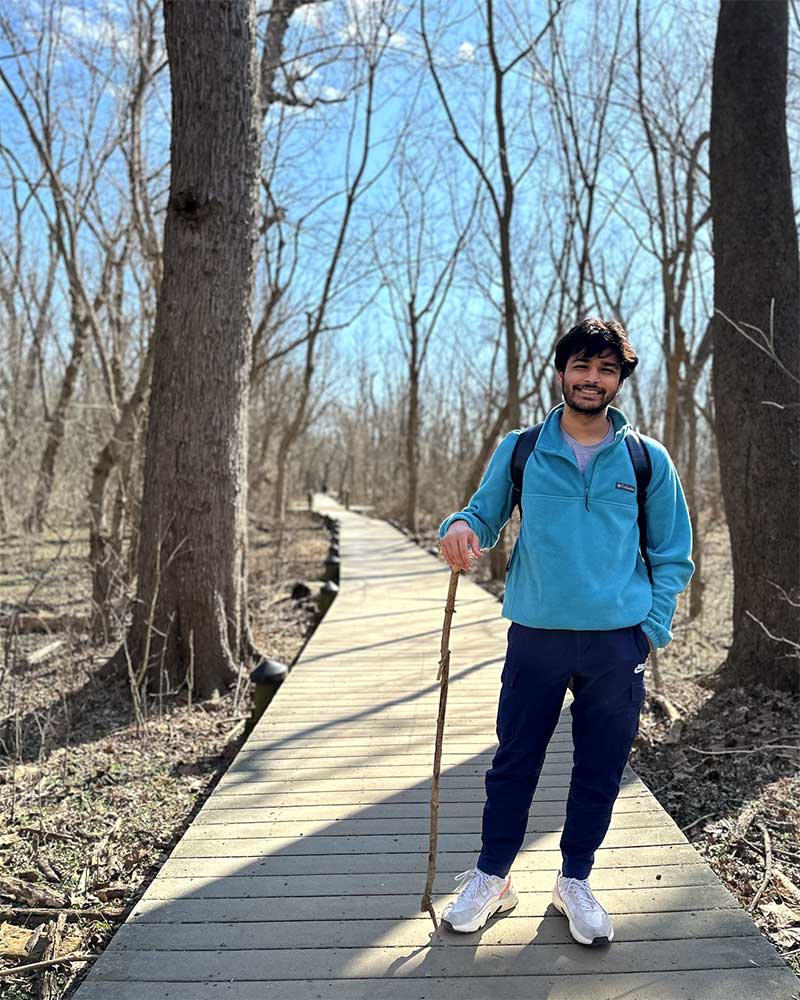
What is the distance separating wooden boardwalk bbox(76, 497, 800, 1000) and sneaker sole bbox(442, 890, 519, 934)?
0.03 m

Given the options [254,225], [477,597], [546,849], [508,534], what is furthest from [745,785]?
[508,534]

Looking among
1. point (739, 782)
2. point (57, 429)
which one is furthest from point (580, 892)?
point (57, 429)

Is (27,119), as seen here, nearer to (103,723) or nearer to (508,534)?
(103,723)

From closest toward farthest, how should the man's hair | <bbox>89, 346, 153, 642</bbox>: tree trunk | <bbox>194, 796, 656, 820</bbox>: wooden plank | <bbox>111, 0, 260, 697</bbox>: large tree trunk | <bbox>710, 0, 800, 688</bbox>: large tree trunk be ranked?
the man's hair < <bbox>194, 796, 656, 820</bbox>: wooden plank < <bbox>710, 0, 800, 688</bbox>: large tree trunk < <bbox>111, 0, 260, 697</bbox>: large tree trunk < <bbox>89, 346, 153, 642</bbox>: tree trunk

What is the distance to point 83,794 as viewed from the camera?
381 centimetres

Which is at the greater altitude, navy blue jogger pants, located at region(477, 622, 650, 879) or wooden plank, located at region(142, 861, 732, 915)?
navy blue jogger pants, located at region(477, 622, 650, 879)

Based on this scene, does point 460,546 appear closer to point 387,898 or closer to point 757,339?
point 387,898

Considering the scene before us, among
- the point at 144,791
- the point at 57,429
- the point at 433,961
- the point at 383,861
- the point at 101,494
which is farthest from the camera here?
the point at 57,429

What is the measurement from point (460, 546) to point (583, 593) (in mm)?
362

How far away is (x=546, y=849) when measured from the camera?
286 centimetres

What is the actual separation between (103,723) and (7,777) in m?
0.96

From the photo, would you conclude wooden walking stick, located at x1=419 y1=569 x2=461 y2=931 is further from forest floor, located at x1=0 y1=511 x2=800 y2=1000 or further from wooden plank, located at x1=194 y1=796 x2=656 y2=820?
forest floor, located at x1=0 y1=511 x2=800 y2=1000

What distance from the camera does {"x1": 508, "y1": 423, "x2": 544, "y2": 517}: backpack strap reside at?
7.57ft

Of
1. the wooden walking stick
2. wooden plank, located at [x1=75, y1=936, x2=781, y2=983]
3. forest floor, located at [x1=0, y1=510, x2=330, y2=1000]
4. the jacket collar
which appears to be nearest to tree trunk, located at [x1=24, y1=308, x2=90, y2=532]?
forest floor, located at [x1=0, y1=510, x2=330, y2=1000]
